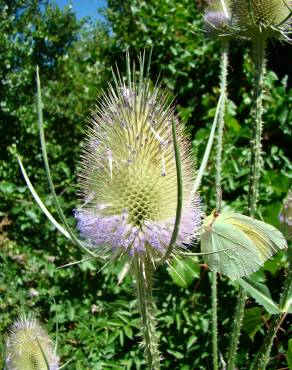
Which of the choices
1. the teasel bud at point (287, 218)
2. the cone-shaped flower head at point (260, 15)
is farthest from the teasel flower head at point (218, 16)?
the teasel bud at point (287, 218)

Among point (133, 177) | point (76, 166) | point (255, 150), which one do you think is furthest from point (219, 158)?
point (76, 166)

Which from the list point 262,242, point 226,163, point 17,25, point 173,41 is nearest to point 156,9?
point 173,41

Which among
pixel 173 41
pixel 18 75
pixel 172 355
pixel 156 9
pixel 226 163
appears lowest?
pixel 172 355

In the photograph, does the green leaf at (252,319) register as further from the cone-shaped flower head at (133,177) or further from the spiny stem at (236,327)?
the cone-shaped flower head at (133,177)

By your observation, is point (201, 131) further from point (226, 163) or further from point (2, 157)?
point (2, 157)

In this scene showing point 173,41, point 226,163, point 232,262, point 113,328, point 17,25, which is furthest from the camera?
Result: point 17,25

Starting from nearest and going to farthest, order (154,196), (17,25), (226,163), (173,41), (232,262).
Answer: (154,196) < (232,262) < (226,163) < (173,41) < (17,25)
